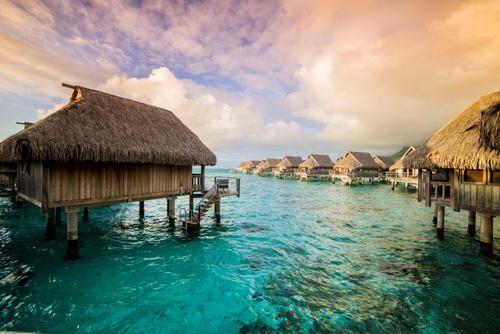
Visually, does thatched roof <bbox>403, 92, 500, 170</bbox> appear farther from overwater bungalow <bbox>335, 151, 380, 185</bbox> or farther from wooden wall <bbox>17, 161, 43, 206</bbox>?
overwater bungalow <bbox>335, 151, 380, 185</bbox>

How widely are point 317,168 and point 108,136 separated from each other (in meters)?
52.5

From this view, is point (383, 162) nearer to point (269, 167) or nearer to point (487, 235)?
point (269, 167)

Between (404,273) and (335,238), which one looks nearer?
(404,273)

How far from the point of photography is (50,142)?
7.72m

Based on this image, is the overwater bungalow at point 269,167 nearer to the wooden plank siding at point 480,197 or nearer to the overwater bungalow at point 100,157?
the overwater bungalow at point 100,157

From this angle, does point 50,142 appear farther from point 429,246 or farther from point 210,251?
point 429,246

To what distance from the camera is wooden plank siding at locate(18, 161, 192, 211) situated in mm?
8133

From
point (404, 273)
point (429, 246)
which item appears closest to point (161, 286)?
point (404, 273)

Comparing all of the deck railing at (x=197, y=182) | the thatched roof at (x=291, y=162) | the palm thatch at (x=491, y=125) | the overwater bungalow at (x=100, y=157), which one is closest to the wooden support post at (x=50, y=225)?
the overwater bungalow at (x=100, y=157)

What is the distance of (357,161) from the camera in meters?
45.7

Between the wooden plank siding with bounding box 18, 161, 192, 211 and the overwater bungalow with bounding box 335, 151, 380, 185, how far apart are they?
39.9 metres

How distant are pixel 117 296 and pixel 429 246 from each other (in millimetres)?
14456

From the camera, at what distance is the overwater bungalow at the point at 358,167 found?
44688mm

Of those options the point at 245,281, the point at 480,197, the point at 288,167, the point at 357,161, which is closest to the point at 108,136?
the point at 245,281
